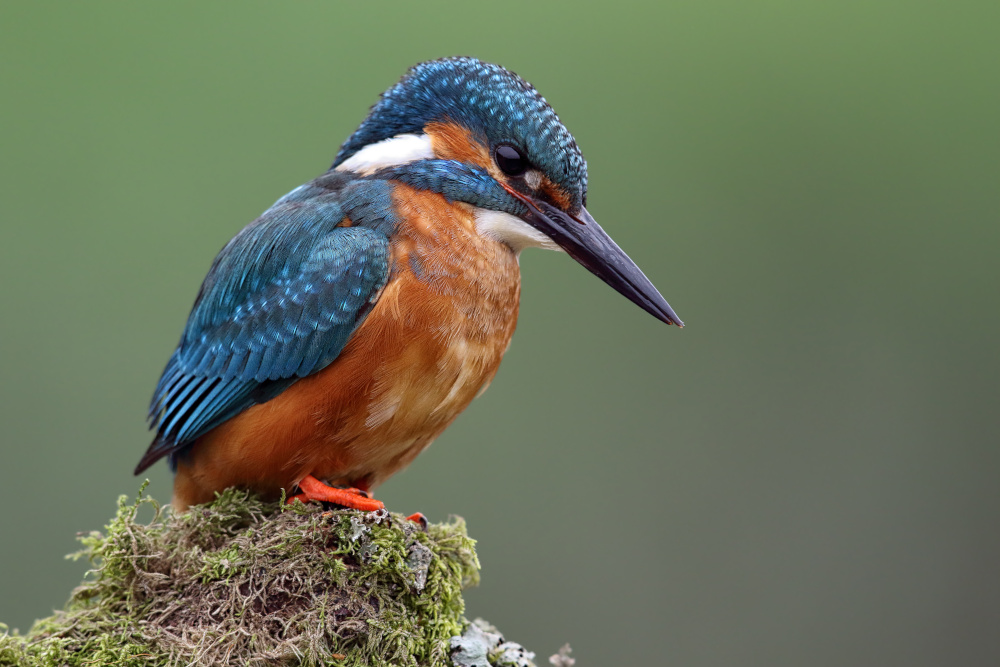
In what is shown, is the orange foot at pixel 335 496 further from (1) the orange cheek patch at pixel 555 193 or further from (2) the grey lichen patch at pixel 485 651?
(1) the orange cheek patch at pixel 555 193

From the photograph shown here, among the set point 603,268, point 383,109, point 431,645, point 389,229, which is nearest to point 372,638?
point 431,645

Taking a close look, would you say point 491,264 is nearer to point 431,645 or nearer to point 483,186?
point 483,186

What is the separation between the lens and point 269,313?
2.23 meters

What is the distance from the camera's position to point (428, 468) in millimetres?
4289

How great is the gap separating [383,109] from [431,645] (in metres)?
1.49

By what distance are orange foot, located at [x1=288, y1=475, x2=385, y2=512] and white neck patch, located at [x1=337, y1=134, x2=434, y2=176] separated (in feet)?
2.81

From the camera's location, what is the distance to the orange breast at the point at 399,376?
2.10 m

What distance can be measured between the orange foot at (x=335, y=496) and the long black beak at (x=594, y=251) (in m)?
0.84

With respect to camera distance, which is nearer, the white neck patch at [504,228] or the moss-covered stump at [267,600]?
the moss-covered stump at [267,600]

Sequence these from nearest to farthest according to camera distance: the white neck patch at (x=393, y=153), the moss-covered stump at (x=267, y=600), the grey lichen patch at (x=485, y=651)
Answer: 1. the moss-covered stump at (x=267, y=600)
2. the grey lichen patch at (x=485, y=651)
3. the white neck patch at (x=393, y=153)

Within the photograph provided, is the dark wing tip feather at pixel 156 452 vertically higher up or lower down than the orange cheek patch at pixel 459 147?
lower down

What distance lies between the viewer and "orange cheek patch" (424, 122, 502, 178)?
2.35m

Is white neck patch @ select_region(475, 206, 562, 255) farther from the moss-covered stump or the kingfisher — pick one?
the moss-covered stump

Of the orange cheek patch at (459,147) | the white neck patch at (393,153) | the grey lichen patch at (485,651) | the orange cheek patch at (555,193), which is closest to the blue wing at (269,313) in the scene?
the white neck patch at (393,153)
